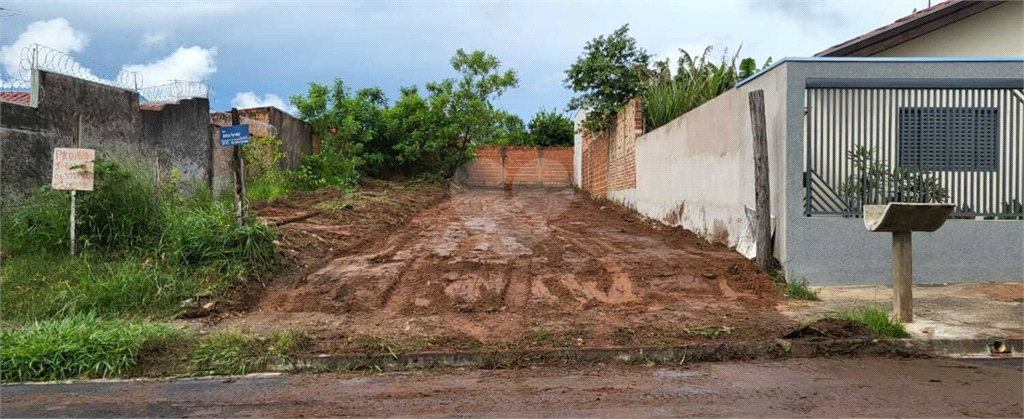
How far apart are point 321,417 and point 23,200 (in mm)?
6789

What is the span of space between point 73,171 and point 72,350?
3.27m

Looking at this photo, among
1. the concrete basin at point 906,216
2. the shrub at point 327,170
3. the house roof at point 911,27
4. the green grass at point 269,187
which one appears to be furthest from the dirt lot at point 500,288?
the house roof at point 911,27

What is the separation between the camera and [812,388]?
4.52 m

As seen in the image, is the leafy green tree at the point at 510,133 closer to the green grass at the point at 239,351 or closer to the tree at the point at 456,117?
the tree at the point at 456,117

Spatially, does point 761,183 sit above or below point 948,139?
below

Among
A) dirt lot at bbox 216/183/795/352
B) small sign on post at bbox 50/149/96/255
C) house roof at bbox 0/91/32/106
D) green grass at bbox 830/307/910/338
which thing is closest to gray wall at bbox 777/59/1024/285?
dirt lot at bbox 216/183/795/352

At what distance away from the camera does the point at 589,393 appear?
447 centimetres

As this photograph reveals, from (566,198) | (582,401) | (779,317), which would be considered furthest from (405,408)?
(566,198)

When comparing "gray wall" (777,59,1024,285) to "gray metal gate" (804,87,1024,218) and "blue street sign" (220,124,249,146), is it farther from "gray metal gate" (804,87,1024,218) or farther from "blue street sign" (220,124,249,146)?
"blue street sign" (220,124,249,146)

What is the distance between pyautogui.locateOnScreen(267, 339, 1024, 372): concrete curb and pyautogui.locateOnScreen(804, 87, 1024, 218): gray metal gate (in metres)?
2.70

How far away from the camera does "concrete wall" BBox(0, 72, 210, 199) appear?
27.4 feet

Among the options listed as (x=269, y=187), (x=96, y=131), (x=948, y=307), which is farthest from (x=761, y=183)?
(x=269, y=187)

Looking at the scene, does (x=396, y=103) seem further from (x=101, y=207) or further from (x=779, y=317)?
(x=779, y=317)

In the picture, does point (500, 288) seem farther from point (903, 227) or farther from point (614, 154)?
point (614, 154)
